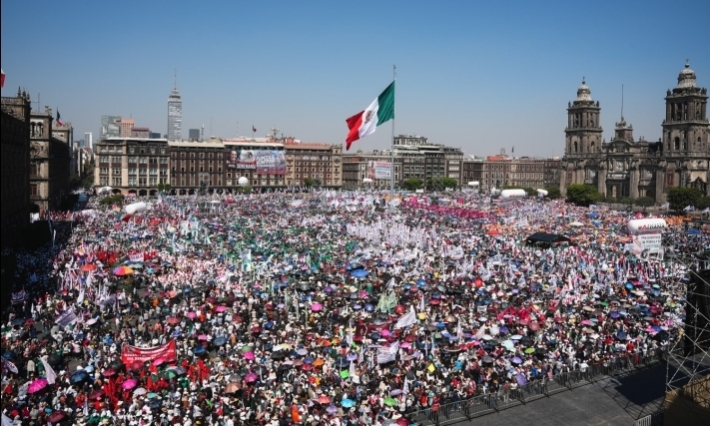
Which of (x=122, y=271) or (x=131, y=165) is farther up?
Answer: (x=131, y=165)

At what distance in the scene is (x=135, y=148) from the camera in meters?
107

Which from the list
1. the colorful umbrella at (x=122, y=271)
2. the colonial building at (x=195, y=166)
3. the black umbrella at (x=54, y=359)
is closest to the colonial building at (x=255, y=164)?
the colonial building at (x=195, y=166)

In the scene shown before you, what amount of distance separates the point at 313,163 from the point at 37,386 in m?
118

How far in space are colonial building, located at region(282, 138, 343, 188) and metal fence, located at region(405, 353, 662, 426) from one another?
109 meters

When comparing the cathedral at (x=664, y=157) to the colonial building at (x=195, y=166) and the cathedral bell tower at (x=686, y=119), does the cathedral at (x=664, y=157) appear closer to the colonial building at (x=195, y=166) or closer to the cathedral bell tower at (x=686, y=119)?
the cathedral bell tower at (x=686, y=119)

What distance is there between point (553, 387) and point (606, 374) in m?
2.35

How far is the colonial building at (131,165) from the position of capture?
10419 centimetres

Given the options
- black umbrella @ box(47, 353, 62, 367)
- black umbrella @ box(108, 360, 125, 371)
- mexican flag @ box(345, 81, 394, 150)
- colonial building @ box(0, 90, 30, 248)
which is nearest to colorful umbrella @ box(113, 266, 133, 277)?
black umbrella @ box(47, 353, 62, 367)

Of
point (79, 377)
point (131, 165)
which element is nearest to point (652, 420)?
point (79, 377)

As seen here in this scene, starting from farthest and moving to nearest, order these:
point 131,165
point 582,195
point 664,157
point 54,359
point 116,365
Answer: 1. point 131,165
2. point 664,157
3. point 582,195
4. point 54,359
5. point 116,365

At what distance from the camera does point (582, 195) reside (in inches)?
3435

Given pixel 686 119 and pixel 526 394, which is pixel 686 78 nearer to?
pixel 686 119

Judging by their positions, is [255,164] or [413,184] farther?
[413,184]

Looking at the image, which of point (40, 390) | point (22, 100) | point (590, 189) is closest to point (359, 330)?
point (40, 390)
